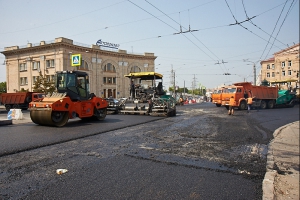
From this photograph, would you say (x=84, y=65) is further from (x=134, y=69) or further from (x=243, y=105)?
(x=243, y=105)

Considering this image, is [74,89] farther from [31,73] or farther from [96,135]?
[31,73]

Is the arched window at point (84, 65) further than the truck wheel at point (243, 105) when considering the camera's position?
Yes

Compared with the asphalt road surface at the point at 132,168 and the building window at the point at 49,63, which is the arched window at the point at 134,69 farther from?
the asphalt road surface at the point at 132,168

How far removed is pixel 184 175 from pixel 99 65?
4360 centimetres

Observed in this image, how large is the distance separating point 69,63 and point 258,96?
100.0ft

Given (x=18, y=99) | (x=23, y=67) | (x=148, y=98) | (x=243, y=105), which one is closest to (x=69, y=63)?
(x=23, y=67)

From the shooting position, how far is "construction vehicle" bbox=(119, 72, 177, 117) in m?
14.2

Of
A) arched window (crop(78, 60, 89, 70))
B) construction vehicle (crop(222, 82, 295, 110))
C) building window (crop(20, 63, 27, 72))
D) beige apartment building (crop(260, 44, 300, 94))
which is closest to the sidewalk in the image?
beige apartment building (crop(260, 44, 300, 94))

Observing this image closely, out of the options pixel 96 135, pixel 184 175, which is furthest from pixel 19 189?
pixel 96 135

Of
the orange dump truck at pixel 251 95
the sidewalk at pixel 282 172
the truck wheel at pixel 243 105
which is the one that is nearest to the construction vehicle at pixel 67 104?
the sidewalk at pixel 282 172

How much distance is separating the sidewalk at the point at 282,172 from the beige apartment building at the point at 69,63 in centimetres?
2839

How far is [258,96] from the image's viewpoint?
21.8 meters

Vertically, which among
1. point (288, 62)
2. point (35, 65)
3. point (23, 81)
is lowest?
point (288, 62)

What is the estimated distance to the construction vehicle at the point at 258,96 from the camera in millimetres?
20156
